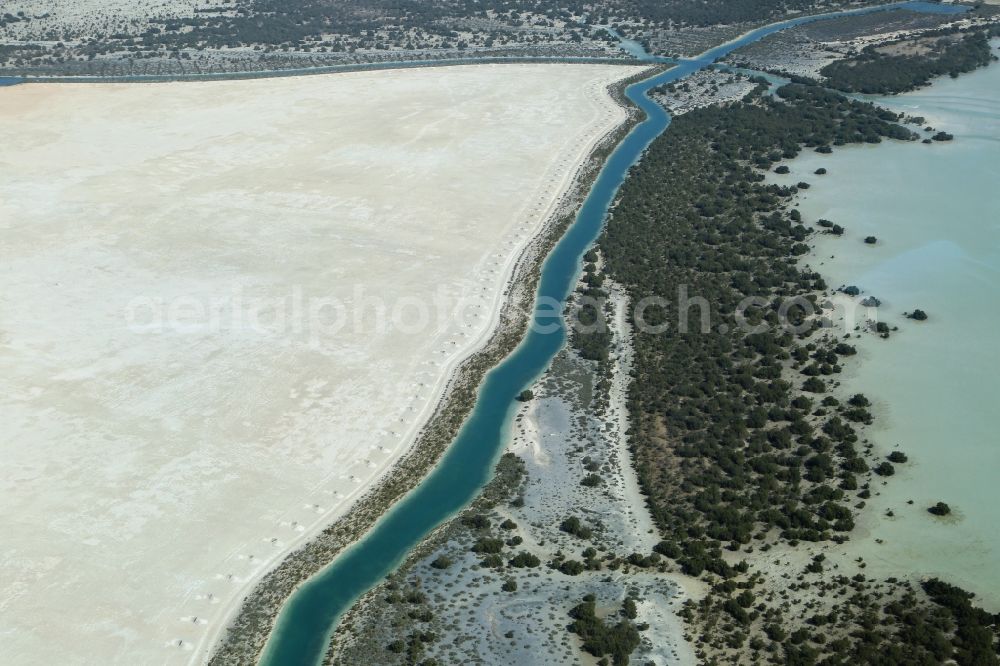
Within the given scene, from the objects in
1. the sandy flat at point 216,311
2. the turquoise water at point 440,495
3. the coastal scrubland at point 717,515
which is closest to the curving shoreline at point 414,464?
the turquoise water at point 440,495

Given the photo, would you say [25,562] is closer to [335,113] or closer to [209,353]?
[209,353]

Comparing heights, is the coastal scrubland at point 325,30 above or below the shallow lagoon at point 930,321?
above

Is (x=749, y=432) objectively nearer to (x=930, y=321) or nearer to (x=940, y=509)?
(x=940, y=509)

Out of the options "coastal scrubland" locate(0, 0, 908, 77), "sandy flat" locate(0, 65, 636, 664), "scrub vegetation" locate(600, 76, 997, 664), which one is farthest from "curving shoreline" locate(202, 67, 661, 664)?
"coastal scrubland" locate(0, 0, 908, 77)

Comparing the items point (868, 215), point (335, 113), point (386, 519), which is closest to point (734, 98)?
point (868, 215)

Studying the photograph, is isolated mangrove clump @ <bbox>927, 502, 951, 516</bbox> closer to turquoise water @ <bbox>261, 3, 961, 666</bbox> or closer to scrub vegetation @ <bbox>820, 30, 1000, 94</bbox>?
turquoise water @ <bbox>261, 3, 961, 666</bbox>

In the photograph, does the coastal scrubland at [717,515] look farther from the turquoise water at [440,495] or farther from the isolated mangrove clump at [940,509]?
the turquoise water at [440,495]
